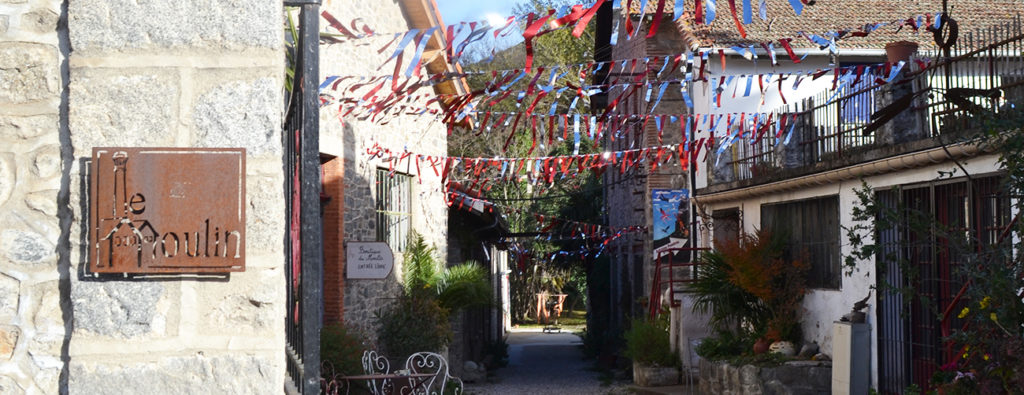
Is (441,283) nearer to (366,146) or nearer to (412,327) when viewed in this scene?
(412,327)

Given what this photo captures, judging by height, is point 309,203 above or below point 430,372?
above

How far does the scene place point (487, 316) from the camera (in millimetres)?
24328

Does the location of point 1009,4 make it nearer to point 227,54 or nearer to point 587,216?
point 587,216

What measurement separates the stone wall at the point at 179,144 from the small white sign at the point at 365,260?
885 centimetres

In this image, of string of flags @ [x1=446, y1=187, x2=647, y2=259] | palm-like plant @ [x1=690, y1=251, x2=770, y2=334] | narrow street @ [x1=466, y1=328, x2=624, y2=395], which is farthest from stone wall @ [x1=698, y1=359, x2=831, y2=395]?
string of flags @ [x1=446, y1=187, x2=647, y2=259]

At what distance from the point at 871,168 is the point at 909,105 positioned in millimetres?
1039

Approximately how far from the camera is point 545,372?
814 inches

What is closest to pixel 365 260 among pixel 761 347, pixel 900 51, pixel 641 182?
pixel 761 347

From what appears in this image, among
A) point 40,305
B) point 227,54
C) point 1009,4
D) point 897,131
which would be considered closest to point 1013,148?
point 897,131

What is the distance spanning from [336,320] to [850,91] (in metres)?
6.06

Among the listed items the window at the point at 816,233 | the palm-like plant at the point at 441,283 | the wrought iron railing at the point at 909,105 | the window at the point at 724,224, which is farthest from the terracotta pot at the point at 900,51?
the palm-like plant at the point at 441,283

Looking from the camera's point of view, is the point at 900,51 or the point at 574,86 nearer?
the point at 574,86

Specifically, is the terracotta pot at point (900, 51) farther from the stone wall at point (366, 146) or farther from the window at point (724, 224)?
the stone wall at point (366, 146)

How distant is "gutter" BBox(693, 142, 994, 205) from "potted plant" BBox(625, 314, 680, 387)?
2453 millimetres
